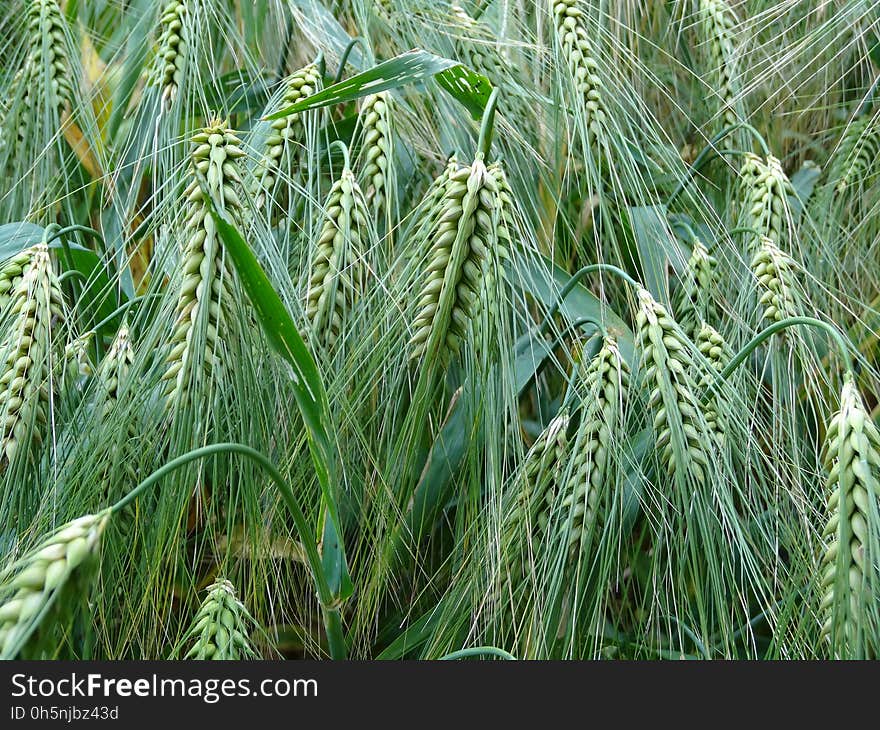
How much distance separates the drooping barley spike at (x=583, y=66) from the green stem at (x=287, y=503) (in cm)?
32

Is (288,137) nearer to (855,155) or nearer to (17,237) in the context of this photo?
(17,237)

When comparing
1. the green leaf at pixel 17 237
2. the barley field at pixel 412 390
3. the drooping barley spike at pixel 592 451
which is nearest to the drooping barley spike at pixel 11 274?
the barley field at pixel 412 390

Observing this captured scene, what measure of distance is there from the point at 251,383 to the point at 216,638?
0.49 feet

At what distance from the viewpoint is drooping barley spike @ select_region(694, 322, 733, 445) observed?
0.56 metres

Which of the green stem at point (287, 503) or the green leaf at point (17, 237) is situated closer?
the green stem at point (287, 503)

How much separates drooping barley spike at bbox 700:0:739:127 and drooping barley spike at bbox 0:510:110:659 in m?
0.64

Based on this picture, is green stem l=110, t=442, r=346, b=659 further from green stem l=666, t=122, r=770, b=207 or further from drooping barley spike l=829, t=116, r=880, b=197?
drooping barley spike l=829, t=116, r=880, b=197

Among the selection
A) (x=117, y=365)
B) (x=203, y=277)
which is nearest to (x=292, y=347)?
(x=203, y=277)

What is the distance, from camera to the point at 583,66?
0.66 metres

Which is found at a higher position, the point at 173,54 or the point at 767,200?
the point at 173,54

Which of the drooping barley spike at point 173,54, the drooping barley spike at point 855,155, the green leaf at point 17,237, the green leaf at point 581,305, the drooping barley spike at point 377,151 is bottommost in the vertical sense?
the green leaf at point 581,305

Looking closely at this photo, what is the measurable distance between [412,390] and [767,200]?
33cm

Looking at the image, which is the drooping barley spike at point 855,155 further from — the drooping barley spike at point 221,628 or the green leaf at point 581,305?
the drooping barley spike at point 221,628

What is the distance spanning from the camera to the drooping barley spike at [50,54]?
75cm
